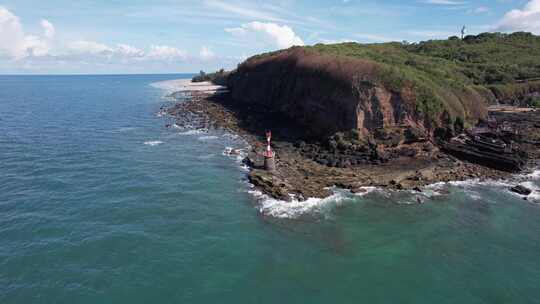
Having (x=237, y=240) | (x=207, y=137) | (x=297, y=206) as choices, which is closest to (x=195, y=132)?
(x=207, y=137)

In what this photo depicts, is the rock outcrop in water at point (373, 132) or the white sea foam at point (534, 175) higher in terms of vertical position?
the rock outcrop in water at point (373, 132)

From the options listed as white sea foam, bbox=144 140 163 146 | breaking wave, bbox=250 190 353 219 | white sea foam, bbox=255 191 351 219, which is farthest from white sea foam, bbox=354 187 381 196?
white sea foam, bbox=144 140 163 146

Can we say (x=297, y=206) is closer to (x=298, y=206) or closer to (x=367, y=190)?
(x=298, y=206)

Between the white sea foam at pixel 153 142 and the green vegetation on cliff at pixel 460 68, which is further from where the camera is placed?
the white sea foam at pixel 153 142

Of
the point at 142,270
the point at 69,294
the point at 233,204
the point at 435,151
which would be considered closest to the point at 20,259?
the point at 69,294

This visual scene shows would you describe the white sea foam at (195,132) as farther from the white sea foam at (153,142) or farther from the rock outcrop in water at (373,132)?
the white sea foam at (153,142)

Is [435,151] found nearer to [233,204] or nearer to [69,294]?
[233,204]

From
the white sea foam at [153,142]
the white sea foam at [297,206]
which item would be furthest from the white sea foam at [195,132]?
the white sea foam at [297,206]

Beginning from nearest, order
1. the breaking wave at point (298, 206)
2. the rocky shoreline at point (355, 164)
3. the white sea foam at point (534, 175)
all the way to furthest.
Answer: the breaking wave at point (298, 206), the rocky shoreline at point (355, 164), the white sea foam at point (534, 175)
